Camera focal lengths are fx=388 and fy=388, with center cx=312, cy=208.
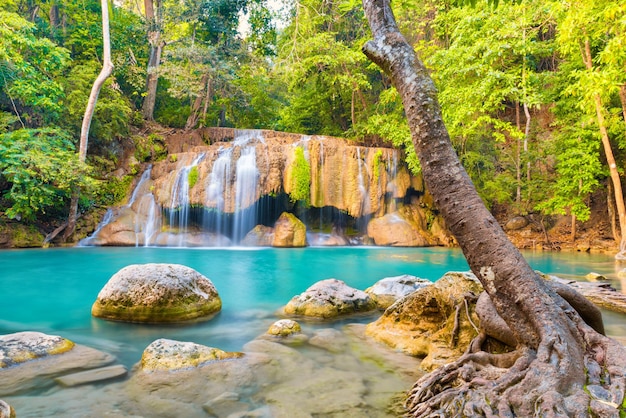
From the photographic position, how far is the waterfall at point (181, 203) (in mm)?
17203

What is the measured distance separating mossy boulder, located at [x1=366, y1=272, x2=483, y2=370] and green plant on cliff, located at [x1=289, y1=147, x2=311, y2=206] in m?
13.2

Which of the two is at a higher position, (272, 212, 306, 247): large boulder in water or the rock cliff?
the rock cliff

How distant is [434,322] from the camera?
4500 mm

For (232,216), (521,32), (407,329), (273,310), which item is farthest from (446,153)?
(232,216)

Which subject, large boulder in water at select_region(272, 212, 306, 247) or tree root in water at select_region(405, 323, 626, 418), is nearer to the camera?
tree root in water at select_region(405, 323, 626, 418)

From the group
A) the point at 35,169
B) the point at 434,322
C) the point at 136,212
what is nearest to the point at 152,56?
the point at 136,212

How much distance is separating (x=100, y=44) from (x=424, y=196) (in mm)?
18695

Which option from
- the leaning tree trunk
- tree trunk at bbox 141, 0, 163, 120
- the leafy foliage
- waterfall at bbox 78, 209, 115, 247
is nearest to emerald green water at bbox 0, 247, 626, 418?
the leaning tree trunk

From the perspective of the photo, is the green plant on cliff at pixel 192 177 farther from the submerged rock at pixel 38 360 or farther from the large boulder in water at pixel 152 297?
the submerged rock at pixel 38 360

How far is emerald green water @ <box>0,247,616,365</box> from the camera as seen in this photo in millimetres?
4832

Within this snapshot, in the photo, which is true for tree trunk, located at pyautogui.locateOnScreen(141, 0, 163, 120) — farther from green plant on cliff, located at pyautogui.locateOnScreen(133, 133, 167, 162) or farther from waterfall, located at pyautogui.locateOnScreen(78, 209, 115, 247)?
waterfall, located at pyautogui.locateOnScreen(78, 209, 115, 247)

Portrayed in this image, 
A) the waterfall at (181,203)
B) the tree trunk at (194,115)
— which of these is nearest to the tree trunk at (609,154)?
the waterfall at (181,203)

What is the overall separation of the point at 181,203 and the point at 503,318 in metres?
16.2

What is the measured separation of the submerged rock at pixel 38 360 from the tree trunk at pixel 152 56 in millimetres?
17600
